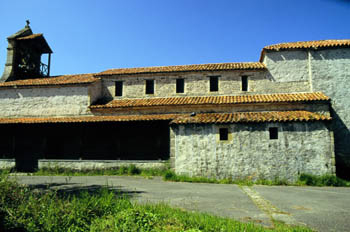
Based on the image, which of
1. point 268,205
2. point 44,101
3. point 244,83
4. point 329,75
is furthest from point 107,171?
point 329,75

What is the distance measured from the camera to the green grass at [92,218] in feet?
14.6

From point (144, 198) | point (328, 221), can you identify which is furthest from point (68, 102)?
point (328, 221)

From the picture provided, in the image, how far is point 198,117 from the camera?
517 inches

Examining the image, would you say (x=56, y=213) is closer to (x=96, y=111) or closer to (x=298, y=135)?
(x=298, y=135)

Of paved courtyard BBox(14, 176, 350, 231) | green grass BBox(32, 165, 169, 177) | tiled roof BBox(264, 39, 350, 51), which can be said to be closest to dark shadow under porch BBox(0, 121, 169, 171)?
green grass BBox(32, 165, 169, 177)

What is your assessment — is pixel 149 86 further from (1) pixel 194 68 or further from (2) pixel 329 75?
(2) pixel 329 75

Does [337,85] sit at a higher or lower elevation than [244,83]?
lower

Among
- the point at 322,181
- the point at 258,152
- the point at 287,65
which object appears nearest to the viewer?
the point at 322,181

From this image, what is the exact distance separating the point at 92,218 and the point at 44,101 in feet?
49.6

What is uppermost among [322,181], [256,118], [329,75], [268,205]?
[329,75]

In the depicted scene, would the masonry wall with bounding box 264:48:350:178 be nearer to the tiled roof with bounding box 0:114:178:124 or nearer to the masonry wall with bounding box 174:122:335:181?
the masonry wall with bounding box 174:122:335:181

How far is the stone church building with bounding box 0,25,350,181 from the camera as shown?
38.5ft

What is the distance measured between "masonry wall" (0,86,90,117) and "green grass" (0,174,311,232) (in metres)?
12.1

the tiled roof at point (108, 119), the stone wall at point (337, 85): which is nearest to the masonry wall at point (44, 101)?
the tiled roof at point (108, 119)
